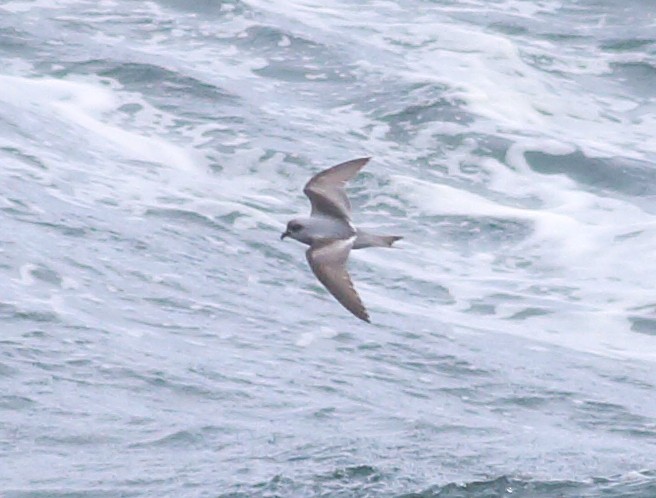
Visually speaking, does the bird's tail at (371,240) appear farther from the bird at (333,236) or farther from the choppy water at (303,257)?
the choppy water at (303,257)

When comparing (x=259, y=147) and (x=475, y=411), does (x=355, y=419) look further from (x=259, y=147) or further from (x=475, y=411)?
(x=259, y=147)

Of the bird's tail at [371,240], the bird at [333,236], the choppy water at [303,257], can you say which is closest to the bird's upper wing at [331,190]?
the bird at [333,236]

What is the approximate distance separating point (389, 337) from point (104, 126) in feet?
16.5

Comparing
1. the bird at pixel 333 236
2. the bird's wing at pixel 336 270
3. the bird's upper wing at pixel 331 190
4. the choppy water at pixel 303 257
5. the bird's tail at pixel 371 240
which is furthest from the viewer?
the bird's upper wing at pixel 331 190

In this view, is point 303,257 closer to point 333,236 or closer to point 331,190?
point 331,190

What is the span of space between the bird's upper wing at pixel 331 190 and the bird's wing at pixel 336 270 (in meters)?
0.63

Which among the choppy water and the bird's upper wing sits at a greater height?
the bird's upper wing

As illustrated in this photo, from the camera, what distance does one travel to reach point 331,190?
9.11m

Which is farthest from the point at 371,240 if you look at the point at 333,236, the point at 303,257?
the point at 303,257

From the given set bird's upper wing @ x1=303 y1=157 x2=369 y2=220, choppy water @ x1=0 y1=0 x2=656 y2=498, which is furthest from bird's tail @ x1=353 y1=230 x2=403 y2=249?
choppy water @ x1=0 y1=0 x2=656 y2=498

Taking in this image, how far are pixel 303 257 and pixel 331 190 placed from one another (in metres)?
3.15

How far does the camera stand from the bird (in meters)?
7.60

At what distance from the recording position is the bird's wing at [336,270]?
24.3 ft

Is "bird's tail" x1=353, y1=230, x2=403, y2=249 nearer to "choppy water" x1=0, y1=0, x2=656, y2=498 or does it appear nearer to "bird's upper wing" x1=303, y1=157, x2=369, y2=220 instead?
"bird's upper wing" x1=303, y1=157, x2=369, y2=220
